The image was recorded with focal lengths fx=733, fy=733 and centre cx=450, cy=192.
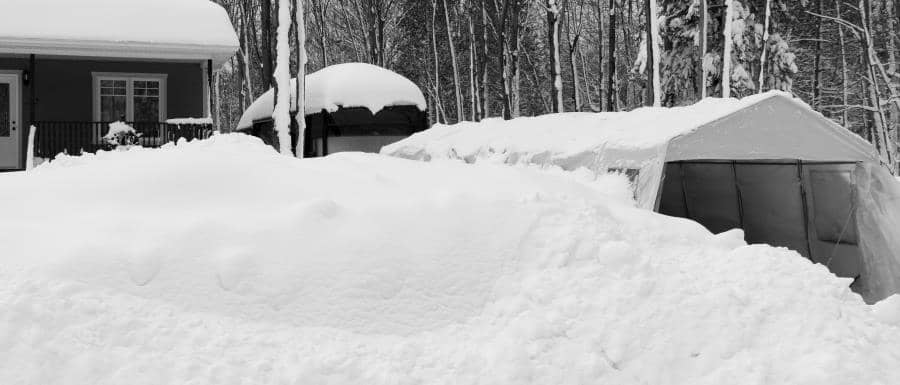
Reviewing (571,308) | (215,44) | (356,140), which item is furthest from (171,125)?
(571,308)

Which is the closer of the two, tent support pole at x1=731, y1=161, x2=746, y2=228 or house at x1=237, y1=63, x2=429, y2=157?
tent support pole at x1=731, y1=161, x2=746, y2=228

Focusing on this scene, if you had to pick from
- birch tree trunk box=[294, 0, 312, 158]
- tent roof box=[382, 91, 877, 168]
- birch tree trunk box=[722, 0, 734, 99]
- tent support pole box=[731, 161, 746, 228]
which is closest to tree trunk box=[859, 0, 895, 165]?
birch tree trunk box=[722, 0, 734, 99]

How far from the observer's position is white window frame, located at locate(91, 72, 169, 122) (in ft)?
Answer: 54.4

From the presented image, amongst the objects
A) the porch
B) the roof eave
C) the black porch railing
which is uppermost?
the roof eave

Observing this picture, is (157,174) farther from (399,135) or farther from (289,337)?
(399,135)

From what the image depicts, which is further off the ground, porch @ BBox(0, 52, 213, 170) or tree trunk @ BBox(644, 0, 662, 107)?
tree trunk @ BBox(644, 0, 662, 107)

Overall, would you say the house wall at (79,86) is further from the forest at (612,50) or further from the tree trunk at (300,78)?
the forest at (612,50)

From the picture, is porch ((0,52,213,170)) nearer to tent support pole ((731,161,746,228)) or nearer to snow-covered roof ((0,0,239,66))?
snow-covered roof ((0,0,239,66))

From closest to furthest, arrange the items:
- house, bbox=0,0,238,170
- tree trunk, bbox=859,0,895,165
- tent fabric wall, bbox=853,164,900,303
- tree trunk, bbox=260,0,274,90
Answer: tent fabric wall, bbox=853,164,900,303 < house, bbox=0,0,238,170 < tree trunk, bbox=859,0,895,165 < tree trunk, bbox=260,0,274,90

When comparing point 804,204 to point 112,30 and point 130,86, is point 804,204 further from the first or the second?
point 130,86

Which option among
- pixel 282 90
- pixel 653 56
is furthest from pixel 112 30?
pixel 653 56

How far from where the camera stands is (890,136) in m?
24.7

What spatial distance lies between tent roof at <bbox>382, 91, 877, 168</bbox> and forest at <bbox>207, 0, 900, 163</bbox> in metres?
7.77

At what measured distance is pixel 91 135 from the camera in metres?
15.5
